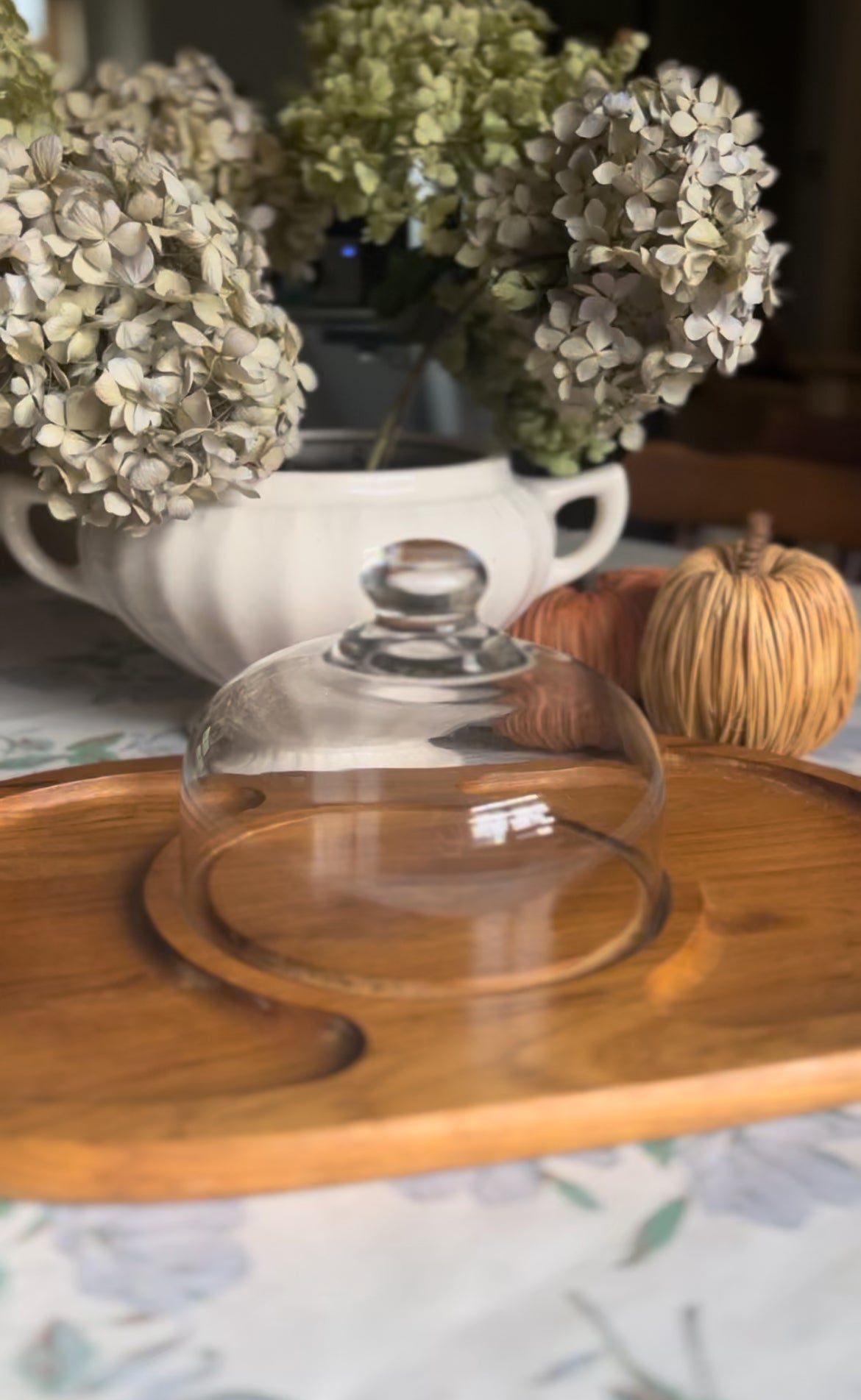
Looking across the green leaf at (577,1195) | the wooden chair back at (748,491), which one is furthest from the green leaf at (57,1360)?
the wooden chair back at (748,491)

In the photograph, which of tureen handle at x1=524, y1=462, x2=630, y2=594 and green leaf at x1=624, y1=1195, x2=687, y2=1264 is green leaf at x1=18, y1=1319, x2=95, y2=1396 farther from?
tureen handle at x1=524, y1=462, x2=630, y2=594

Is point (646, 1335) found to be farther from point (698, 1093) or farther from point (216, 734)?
point (216, 734)

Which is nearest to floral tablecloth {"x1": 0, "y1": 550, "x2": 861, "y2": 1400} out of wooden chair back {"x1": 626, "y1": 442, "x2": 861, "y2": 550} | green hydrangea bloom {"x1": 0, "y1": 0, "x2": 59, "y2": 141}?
green hydrangea bloom {"x1": 0, "y1": 0, "x2": 59, "y2": 141}

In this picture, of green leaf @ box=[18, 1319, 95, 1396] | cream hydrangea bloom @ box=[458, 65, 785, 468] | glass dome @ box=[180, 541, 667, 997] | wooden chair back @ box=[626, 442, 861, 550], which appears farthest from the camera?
wooden chair back @ box=[626, 442, 861, 550]

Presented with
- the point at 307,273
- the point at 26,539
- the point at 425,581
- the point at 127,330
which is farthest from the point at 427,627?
the point at 307,273

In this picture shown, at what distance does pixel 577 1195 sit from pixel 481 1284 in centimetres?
4

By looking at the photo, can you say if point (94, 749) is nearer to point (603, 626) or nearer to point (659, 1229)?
point (603, 626)

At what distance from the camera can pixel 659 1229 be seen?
1.01ft

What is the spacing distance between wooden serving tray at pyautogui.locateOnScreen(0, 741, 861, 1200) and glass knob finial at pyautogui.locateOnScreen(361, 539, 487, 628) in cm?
13

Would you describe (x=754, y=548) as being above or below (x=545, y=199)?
below

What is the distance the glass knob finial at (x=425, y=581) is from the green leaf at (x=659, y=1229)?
23 cm

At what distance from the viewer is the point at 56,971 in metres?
0.40

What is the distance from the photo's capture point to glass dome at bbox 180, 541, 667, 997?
1.30 ft

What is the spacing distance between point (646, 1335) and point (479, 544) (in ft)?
1.32
